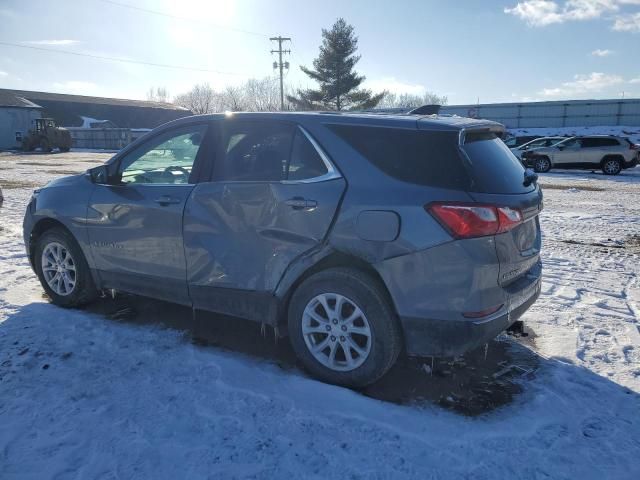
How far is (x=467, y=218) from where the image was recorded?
9.64 feet

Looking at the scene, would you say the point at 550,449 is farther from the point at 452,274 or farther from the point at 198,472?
the point at 198,472

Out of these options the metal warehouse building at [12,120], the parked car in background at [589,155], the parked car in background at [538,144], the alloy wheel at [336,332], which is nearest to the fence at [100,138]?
the metal warehouse building at [12,120]

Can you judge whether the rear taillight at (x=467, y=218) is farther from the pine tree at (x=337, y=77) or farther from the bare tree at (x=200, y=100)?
the bare tree at (x=200, y=100)

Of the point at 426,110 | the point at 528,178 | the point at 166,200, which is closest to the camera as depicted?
the point at 528,178

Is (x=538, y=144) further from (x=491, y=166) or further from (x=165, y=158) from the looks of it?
(x=165, y=158)

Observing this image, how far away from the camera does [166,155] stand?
4285 mm

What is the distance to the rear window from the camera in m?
3.07

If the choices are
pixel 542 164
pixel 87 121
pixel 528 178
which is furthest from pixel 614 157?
pixel 87 121

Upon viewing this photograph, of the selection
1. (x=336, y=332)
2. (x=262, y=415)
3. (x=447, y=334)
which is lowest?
(x=262, y=415)

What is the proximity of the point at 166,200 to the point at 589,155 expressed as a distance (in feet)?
73.8

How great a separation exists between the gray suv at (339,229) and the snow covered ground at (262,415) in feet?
1.32

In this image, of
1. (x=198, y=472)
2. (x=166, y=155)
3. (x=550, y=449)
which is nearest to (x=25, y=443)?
(x=198, y=472)

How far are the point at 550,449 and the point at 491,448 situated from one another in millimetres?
325

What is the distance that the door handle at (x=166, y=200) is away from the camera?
13.0 ft
